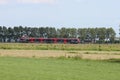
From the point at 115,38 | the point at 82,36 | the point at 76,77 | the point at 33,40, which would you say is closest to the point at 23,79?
the point at 76,77

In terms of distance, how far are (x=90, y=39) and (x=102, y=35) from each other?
19.6 ft

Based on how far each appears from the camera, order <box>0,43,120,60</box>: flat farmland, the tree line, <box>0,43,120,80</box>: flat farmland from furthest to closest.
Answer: the tree line, <box>0,43,120,60</box>: flat farmland, <box>0,43,120,80</box>: flat farmland

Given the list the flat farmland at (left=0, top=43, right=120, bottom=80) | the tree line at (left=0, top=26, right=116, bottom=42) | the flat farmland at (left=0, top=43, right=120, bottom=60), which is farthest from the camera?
the tree line at (left=0, top=26, right=116, bottom=42)

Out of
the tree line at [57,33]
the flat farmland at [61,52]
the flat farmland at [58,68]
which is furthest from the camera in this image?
the tree line at [57,33]

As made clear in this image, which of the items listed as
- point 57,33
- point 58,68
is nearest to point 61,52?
point 58,68

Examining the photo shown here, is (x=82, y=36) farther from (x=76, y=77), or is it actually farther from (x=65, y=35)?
(x=76, y=77)

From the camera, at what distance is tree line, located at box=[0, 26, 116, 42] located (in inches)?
6772

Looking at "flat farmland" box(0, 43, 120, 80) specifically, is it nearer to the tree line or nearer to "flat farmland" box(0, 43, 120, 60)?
"flat farmland" box(0, 43, 120, 60)

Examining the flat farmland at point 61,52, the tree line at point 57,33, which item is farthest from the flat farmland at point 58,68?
the tree line at point 57,33

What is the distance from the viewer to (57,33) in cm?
17775

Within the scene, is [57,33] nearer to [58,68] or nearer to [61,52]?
[61,52]

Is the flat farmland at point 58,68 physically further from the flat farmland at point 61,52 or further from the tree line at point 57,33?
the tree line at point 57,33

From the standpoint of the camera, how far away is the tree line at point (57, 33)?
172m

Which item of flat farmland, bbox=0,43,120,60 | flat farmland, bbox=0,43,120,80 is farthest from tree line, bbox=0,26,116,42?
flat farmland, bbox=0,43,120,80
